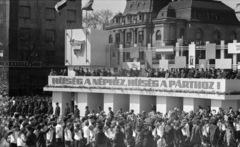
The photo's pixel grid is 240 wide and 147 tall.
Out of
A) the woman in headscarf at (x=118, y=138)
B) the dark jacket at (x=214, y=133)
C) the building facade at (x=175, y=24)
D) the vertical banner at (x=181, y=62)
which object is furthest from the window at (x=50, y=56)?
the dark jacket at (x=214, y=133)

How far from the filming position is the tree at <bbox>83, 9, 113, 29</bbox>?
265 feet

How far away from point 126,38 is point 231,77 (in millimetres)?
52486

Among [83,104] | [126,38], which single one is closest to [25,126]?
[83,104]

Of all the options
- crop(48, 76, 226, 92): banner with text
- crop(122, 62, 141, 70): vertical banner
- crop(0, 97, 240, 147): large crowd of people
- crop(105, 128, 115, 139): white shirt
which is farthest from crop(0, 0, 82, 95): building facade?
crop(105, 128, 115, 139): white shirt

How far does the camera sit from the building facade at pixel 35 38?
60.2 metres

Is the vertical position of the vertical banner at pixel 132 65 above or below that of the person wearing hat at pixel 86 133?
above

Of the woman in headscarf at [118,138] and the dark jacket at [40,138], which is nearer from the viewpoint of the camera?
the dark jacket at [40,138]

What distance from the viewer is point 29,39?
63.1 meters

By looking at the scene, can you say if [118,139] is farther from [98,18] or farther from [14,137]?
[98,18]

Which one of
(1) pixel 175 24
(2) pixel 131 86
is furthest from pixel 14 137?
(1) pixel 175 24

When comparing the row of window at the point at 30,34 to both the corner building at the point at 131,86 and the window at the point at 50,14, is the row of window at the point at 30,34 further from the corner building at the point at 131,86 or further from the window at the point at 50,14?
the corner building at the point at 131,86

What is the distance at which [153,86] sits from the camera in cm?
3356

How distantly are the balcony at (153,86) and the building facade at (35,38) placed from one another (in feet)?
64.0

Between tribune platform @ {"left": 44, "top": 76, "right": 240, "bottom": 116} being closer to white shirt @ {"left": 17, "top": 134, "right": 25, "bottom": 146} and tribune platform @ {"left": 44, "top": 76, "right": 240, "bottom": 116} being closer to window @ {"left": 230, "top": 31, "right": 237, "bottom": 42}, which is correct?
white shirt @ {"left": 17, "top": 134, "right": 25, "bottom": 146}
